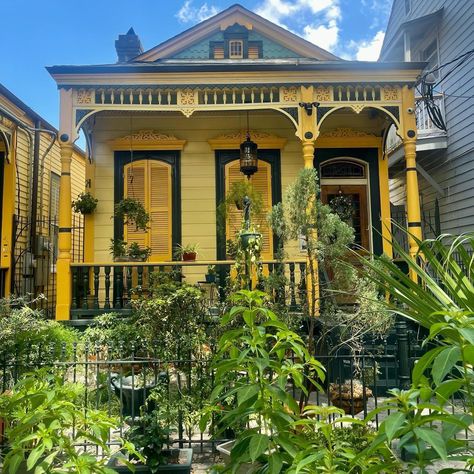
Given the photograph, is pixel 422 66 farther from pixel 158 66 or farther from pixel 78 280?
pixel 78 280

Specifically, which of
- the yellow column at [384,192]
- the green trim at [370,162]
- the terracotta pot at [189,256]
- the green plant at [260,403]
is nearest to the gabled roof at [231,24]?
the green trim at [370,162]

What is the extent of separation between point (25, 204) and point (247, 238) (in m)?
7.69

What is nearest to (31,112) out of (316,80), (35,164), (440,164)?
(35,164)

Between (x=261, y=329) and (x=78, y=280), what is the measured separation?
5.54m

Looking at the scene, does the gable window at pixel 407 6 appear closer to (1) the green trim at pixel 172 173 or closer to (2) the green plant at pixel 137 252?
(1) the green trim at pixel 172 173

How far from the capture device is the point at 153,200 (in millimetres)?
8977

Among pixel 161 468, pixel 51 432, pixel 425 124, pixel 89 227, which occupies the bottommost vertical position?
pixel 161 468

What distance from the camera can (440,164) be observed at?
36.4 feet

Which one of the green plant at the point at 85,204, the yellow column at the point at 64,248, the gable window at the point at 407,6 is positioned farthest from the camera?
the gable window at the point at 407,6

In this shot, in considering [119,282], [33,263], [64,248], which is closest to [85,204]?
[64,248]

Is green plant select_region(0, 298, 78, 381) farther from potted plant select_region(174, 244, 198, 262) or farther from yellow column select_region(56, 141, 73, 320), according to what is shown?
potted plant select_region(174, 244, 198, 262)

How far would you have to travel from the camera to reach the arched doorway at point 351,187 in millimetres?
9227

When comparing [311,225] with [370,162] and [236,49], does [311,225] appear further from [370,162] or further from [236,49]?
[236,49]

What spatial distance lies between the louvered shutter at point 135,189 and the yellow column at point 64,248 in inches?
65.9
